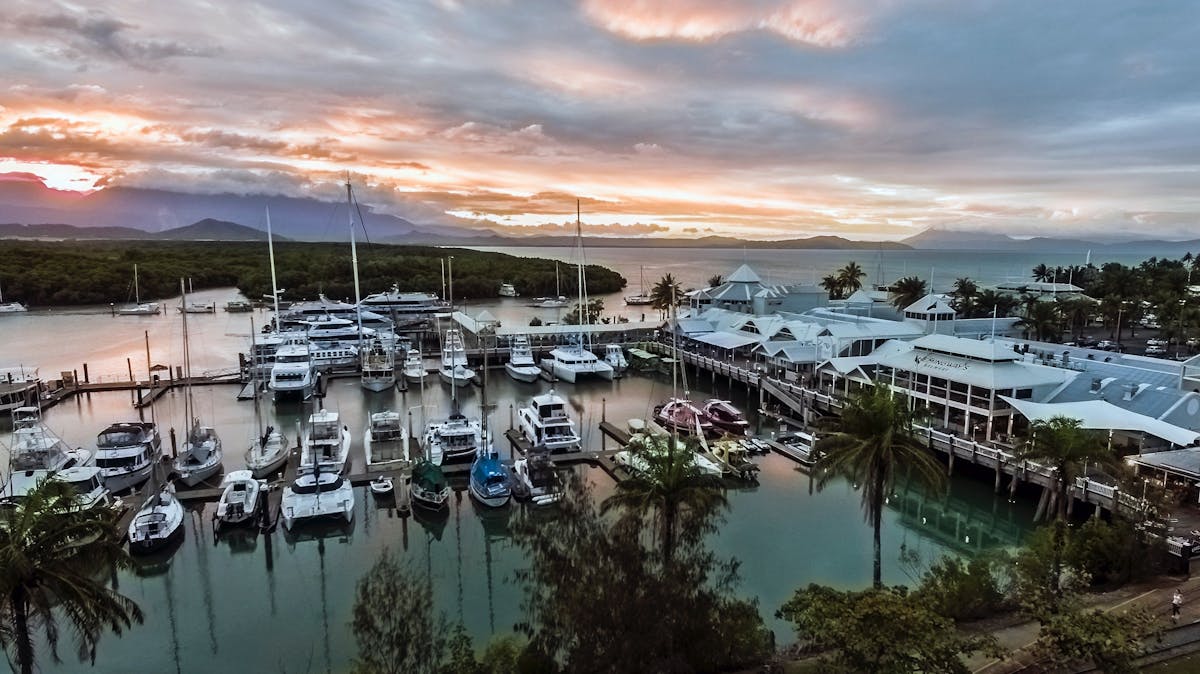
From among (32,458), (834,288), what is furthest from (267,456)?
(834,288)

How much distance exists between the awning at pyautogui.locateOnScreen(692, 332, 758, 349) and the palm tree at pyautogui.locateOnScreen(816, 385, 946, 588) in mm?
38989

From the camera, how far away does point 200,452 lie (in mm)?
34156

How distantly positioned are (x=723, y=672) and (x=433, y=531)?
1688 cm

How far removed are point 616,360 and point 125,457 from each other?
3924 cm

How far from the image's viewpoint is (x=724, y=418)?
42625mm

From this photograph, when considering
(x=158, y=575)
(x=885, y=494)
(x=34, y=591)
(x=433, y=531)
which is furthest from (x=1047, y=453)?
(x=158, y=575)

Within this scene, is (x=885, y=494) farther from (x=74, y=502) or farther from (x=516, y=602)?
(x=74, y=502)

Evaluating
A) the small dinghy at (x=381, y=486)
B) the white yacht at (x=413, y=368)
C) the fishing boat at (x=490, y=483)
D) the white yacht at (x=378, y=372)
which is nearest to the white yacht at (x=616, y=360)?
the white yacht at (x=413, y=368)

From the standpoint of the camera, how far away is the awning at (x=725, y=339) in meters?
59.5

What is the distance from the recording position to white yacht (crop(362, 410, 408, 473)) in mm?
35500

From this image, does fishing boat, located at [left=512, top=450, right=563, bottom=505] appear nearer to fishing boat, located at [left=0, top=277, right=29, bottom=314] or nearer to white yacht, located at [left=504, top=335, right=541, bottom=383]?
white yacht, located at [left=504, top=335, right=541, bottom=383]

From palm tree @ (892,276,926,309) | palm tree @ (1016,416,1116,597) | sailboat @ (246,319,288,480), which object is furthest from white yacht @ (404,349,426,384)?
palm tree @ (892,276,926,309)

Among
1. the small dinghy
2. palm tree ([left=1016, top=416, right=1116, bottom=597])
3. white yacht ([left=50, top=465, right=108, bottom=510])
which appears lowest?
the small dinghy

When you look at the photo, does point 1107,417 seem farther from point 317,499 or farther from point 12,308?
point 12,308
